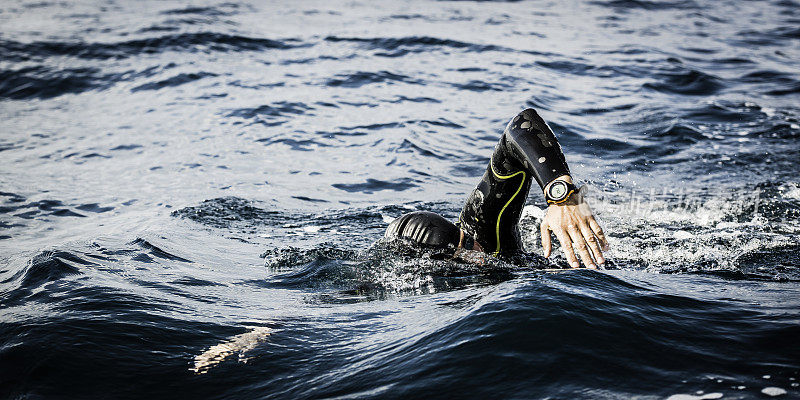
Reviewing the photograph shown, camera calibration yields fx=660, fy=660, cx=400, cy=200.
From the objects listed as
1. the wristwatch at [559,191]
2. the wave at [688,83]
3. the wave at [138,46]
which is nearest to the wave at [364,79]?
the wave at [138,46]

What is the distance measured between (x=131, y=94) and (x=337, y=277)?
466 inches

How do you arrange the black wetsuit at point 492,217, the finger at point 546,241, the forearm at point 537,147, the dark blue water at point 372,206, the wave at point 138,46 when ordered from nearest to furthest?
the dark blue water at point 372,206 < the finger at point 546,241 < the forearm at point 537,147 < the black wetsuit at point 492,217 < the wave at point 138,46

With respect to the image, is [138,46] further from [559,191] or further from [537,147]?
[559,191]

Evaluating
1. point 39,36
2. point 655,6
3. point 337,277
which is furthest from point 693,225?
point 655,6

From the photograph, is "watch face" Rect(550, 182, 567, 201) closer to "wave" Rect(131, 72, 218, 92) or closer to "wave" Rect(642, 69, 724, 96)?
"wave" Rect(642, 69, 724, 96)

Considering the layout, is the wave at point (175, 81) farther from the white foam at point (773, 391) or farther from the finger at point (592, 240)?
the white foam at point (773, 391)

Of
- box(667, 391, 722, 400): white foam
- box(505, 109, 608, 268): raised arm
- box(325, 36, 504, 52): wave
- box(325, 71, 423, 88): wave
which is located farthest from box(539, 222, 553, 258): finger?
box(325, 36, 504, 52): wave

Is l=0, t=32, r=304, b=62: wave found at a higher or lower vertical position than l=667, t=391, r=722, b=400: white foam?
higher

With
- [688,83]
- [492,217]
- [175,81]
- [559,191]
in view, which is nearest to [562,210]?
[559,191]

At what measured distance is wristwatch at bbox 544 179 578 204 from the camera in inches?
143

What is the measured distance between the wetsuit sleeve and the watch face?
3.7 inches

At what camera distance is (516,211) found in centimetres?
504

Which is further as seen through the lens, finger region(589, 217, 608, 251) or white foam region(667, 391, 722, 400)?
finger region(589, 217, 608, 251)

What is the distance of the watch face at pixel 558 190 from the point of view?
11.9 ft
